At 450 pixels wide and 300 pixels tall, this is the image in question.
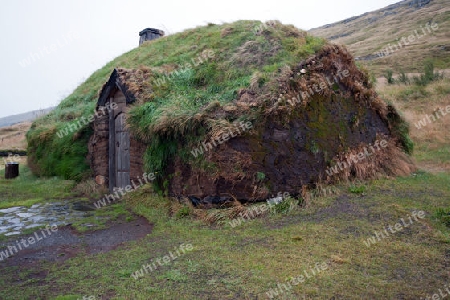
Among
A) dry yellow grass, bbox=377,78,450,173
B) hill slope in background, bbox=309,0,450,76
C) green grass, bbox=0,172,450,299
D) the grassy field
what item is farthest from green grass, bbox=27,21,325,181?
hill slope in background, bbox=309,0,450,76

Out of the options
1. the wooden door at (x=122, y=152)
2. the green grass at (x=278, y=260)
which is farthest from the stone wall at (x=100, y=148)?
the green grass at (x=278, y=260)

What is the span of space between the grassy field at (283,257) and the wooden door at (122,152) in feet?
8.81

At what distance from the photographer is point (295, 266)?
446 centimetres

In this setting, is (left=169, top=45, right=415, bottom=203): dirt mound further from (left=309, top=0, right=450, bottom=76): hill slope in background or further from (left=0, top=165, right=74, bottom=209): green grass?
(left=309, top=0, right=450, bottom=76): hill slope in background

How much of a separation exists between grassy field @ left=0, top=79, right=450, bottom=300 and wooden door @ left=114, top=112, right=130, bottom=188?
8.81 feet

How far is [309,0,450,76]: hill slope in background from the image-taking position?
36.7 meters

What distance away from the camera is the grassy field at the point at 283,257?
3957 millimetres

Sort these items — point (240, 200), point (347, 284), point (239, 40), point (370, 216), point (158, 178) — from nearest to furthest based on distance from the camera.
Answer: point (347, 284), point (370, 216), point (240, 200), point (158, 178), point (239, 40)

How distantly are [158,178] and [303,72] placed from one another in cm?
411

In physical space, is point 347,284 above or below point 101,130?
below

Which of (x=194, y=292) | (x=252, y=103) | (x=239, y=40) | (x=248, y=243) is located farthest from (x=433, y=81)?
(x=194, y=292)

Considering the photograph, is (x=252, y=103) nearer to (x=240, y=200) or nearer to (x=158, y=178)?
(x=240, y=200)

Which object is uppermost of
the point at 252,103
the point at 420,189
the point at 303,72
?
the point at 303,72

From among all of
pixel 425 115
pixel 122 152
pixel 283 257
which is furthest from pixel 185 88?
pixel 425 115
